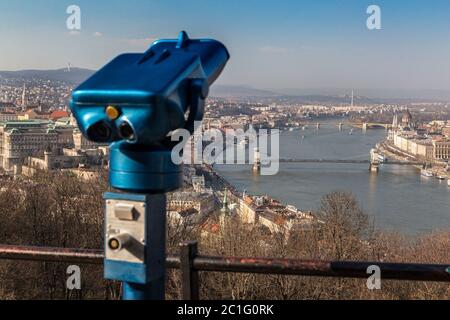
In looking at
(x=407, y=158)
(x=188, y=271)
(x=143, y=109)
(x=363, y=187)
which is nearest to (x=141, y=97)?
(x=143, y=109)

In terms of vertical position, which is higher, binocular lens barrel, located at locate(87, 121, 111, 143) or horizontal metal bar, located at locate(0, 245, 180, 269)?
binocular lens barrel, located at locate(87, 121, 111, 143)

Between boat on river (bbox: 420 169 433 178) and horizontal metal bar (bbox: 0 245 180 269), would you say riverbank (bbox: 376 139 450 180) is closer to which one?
boat on river (bbox: 420 169 433 178)

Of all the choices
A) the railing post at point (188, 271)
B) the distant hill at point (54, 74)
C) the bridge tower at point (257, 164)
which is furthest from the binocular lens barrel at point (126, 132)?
the distant hill at point (54, 74)

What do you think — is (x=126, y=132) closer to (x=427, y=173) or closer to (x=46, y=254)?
(x=46, y=254)

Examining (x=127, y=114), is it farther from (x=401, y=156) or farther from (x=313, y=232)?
(x=401, y=156)

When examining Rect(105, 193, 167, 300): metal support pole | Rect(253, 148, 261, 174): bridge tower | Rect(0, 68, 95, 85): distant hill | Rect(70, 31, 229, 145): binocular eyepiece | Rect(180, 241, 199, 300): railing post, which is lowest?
Rect(253, 148, 261, 174): bridge tower

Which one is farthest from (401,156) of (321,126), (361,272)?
(361,272)

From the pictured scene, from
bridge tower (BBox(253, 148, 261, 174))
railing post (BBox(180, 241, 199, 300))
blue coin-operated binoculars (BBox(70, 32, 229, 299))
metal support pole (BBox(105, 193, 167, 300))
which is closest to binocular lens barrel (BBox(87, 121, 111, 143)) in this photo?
blue coin-operated binoculars (BBox(70, 32, 229, 299))
